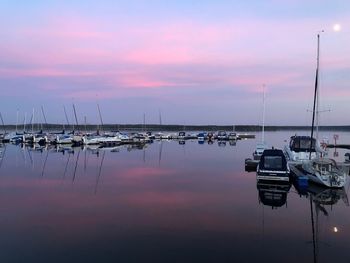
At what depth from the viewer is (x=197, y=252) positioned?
44.7ft

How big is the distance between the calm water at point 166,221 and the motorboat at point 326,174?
89cm

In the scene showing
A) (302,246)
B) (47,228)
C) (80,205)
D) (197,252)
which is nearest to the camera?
(197,252)

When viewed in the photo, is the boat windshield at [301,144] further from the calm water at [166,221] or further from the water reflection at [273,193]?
the water reflection at [273,193]

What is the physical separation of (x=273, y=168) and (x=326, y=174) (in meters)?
3.48

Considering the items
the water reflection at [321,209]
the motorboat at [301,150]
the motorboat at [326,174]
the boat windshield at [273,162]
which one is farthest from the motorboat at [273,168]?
the motorboat at [301,150]

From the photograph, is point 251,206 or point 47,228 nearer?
point 47,228

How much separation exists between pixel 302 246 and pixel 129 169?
83.8 ft

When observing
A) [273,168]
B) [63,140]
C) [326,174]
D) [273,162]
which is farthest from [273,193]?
[63,140]

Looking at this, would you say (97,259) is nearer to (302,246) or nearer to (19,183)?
(302,246)

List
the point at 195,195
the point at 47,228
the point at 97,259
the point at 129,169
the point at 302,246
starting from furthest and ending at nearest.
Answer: the point at 129,169 < the point at 195,195 < the point at 47,228 < the point at 302,246 < the point at 97,259

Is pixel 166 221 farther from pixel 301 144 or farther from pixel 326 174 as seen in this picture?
pixel 301 144

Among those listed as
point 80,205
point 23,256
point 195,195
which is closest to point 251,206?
point 195,195

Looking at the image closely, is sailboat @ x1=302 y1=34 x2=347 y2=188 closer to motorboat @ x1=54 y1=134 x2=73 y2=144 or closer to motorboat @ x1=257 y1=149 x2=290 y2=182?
motorboat @ x1=257 y1=149 x2=290 y2=182

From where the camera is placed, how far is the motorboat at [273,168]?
28.8m
